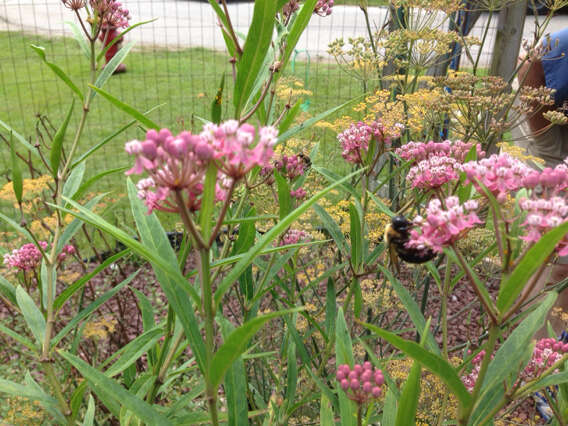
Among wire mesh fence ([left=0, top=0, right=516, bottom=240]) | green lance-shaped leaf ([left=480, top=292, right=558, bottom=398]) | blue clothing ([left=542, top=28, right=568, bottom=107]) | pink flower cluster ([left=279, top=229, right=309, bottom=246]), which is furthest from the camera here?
wire mesh fence ([left=0, top=0, right=516, bottom=240])

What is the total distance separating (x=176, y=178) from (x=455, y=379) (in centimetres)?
51

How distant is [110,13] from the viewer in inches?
56.5

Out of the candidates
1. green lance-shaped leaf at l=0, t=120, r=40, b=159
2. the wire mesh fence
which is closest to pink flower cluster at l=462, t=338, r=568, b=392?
green lance-shaped leaf at l=0, t=120, r=40, b=159

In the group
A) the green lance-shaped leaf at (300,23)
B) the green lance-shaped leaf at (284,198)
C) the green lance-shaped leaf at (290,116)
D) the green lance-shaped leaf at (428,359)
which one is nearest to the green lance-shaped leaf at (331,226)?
the green lance-shaped leaf at (284,198)

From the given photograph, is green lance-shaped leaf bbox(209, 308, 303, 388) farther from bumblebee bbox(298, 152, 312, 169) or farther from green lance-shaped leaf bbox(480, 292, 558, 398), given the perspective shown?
bumblebee bbox(298, 152, 312, 169)

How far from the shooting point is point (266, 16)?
91cm

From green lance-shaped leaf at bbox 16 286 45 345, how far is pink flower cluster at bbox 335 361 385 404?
0.76 meters

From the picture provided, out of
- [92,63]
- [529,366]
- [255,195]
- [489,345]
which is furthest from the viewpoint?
[255,195]

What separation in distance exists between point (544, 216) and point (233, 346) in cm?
51

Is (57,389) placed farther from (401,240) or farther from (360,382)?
(401,240)

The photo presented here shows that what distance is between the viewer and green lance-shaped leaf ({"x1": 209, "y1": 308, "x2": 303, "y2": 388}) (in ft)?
2.27

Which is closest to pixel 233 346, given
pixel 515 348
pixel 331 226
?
pixel 515 348

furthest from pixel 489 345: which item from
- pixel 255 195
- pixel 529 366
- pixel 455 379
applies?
pixel 255 195

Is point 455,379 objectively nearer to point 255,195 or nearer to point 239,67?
point 239,67
